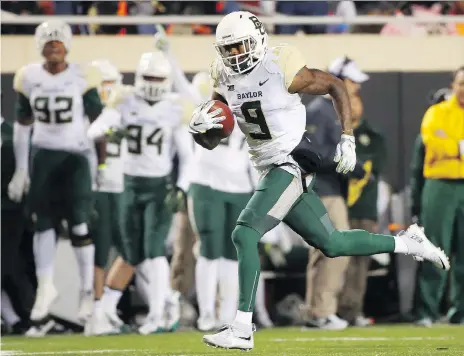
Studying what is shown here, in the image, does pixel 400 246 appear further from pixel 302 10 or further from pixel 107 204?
pixel 302 10

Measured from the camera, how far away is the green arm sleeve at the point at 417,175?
10.2m

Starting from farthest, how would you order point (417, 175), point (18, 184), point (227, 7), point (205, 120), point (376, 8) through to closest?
point (376, 8), point (227, 7), point (417, 175), point (18, 184), point (205, 120)

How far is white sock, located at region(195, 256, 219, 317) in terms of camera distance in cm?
976

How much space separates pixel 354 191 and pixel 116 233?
183cm

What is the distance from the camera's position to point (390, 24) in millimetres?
11836

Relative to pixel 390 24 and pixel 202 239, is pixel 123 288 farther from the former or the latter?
pixel 390 24

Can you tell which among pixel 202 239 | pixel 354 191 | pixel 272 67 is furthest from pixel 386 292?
pixel 272 67

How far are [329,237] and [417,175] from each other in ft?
11.6

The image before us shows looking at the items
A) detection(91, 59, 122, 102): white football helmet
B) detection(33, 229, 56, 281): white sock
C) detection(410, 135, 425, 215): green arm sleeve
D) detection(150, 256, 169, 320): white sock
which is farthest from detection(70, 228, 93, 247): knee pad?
detection(410, 135, 425, 215): green arm sleeve

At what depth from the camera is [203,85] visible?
10523mm

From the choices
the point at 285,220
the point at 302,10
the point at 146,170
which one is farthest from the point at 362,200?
the point at 285,220

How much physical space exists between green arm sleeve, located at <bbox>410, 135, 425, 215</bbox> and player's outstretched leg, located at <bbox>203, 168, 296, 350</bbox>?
3.60 metres

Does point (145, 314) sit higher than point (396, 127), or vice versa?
point (396, 127)

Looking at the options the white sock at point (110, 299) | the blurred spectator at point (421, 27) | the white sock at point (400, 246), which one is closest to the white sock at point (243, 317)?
the white sock at point (400, 246)
